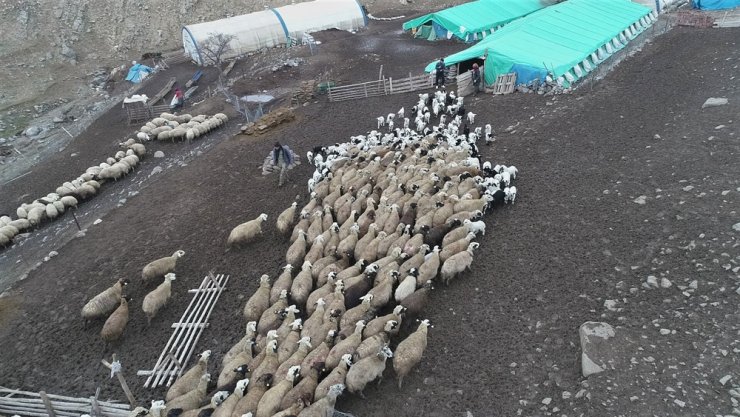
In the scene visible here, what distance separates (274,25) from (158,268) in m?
28.3

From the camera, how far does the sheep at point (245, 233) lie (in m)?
12.9

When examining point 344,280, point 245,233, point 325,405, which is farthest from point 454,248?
point 245,233

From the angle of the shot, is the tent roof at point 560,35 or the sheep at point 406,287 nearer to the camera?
the sheep at point 406,287

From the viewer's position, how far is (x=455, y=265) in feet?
34.4

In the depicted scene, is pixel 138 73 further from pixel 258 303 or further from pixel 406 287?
pixel 406 287

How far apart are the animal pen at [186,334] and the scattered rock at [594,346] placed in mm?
7651

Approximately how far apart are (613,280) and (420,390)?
4740 mm

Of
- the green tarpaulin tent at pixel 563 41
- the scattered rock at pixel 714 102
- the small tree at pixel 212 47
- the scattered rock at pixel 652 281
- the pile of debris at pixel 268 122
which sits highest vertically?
the small tree at pixel 212 47

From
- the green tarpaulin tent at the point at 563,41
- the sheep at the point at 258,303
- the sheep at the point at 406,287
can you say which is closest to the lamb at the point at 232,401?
the sheep at the point at 258,303

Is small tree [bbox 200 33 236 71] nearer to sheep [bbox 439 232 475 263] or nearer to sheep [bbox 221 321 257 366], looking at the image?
sheep [bbox 439 232 475 263]

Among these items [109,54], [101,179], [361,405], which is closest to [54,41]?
[109,54]

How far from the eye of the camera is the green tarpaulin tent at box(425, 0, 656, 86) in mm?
20844

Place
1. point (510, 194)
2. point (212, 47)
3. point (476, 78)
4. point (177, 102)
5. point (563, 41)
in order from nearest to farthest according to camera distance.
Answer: point (510, 194) < point (476, 78) < point (563, 41) < point (177, 102) < point (212, 47)

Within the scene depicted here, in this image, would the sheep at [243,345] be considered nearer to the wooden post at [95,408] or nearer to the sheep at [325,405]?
the sheep at [325,405]
